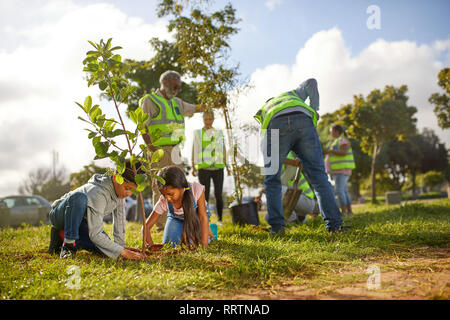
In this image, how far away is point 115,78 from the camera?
9.50 ft

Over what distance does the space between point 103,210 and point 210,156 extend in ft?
10.00

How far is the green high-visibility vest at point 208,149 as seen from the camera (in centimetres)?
595

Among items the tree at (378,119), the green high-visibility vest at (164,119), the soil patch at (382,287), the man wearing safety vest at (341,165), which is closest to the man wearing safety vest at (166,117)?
the green high-visibility vest at (164,119)

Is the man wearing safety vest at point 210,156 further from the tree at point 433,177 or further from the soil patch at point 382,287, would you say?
the tree at point 433,177

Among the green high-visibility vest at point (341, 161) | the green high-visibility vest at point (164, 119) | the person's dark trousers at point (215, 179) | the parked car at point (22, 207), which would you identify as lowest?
the parked car at point (22, 207)

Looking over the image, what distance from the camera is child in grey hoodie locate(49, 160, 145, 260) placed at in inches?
115

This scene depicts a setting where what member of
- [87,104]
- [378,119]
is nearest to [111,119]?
[87,104]

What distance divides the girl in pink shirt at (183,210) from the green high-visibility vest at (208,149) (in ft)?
6.96

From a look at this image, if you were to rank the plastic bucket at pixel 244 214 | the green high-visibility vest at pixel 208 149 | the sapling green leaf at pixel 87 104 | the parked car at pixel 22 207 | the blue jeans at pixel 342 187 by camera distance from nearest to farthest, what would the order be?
the sapling green leaf at pixel 87 104 → the plastic bucket at pixel 244 214 → the green high-visibility vest at pixel 208 149 → the blue jeans at pixel 342 187 → the parked car at pixel 22 207

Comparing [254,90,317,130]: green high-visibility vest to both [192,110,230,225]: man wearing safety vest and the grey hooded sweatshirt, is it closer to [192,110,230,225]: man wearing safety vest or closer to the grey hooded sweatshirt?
[192,110,230,225]: man wearing safety vest

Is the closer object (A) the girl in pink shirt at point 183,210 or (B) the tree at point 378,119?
(A) the girl in pink shirt at point 183,210

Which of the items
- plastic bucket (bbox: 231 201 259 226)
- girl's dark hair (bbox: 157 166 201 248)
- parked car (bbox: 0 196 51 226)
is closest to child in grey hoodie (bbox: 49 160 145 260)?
girl's dark hair (bbox: 157 166 201 248)

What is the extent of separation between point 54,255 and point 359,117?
604 inches
